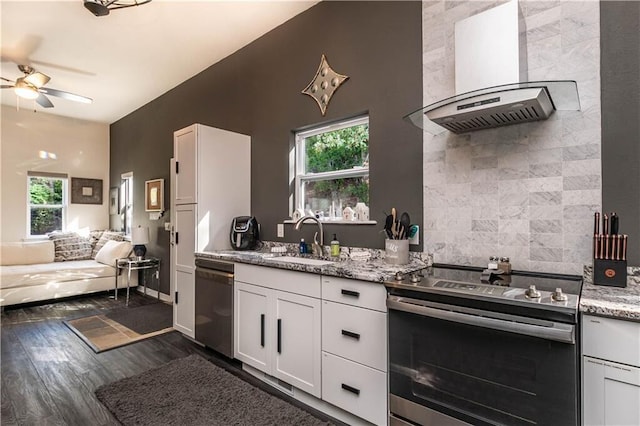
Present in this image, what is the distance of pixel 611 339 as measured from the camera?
3.84 ft

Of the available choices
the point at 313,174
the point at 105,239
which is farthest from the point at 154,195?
the point at 313,174

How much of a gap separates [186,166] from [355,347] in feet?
7.95

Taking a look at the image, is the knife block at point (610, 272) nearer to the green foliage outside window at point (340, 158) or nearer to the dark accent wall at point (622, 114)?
the dark accent wall at point (622, 114)

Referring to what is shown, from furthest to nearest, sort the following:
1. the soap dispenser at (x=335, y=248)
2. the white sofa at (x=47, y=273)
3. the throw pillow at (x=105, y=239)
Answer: the throw pillow at (x=105, y=239), the white sofa at (x=47, y=273), the soap dispenser at (x=335, y=248)

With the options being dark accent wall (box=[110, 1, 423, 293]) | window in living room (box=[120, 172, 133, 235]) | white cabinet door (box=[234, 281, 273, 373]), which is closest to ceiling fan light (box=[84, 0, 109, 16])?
dark accent wall (box=[110, 1, 423, 293])

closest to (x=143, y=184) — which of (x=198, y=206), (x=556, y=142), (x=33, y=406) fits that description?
(x=198, y=206)

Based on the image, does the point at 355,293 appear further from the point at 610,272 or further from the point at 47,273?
the point at 47,273

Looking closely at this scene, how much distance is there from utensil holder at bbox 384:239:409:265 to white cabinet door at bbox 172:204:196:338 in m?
1.94

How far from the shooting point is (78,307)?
4.48m

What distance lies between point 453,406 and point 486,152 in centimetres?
141

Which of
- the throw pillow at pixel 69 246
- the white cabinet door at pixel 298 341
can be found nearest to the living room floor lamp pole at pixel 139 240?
the throw pillow at pixel 69 246

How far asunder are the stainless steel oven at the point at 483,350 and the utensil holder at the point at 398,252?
0.41 m

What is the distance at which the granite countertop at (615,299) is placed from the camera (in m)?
1.15

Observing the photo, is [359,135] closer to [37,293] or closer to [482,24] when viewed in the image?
[482,24]
